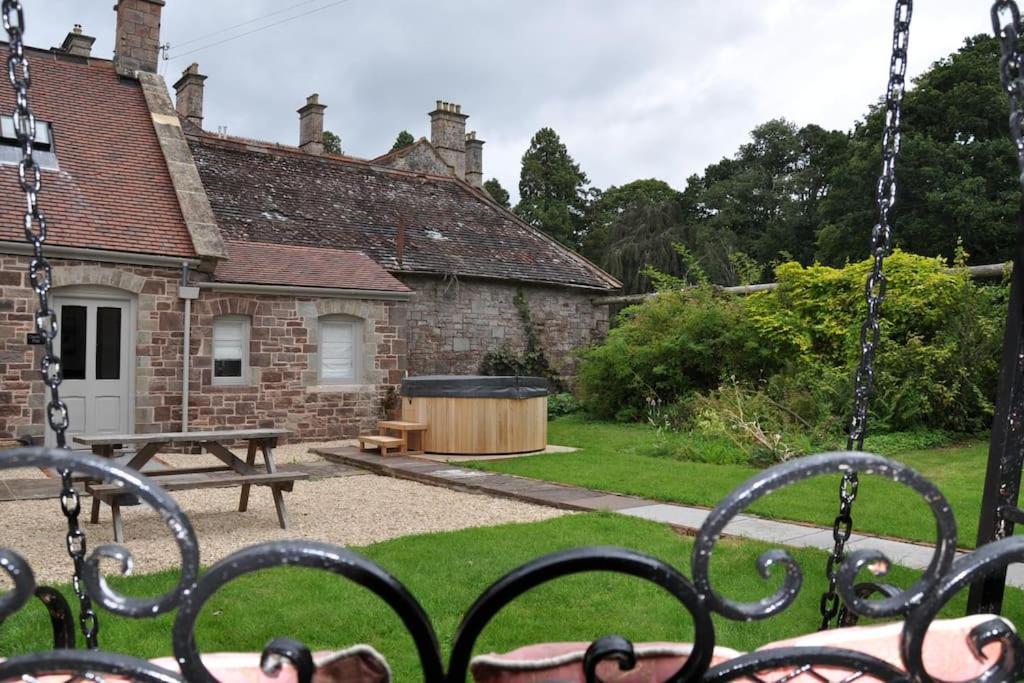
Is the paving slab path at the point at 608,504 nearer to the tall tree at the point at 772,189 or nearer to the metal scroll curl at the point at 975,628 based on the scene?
the metal scroll curl at the point at 975,628

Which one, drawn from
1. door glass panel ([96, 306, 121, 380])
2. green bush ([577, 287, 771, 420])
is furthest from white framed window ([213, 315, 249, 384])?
green bush ([577, 287, 771, 420])

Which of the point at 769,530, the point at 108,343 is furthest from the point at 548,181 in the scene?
the point at 769,530

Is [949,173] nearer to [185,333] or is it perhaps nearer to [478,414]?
[478,414]

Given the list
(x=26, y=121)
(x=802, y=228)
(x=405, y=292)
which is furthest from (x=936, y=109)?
(x=26, y=121)

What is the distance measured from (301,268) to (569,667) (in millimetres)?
13546

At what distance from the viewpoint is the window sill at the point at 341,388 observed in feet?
45.7

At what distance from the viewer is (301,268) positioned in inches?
562

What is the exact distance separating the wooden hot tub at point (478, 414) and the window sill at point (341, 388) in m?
2.48

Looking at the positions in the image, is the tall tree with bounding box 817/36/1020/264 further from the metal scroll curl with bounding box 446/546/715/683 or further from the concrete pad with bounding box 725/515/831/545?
the metal scroll curl with bounding box 446/546/715/683

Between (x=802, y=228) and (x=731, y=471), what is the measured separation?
26.9m

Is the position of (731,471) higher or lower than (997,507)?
lower

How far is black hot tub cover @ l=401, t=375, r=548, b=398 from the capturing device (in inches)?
461

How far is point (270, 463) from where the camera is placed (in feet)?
24.3

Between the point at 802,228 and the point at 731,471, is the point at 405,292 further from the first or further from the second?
the point at 802,228
